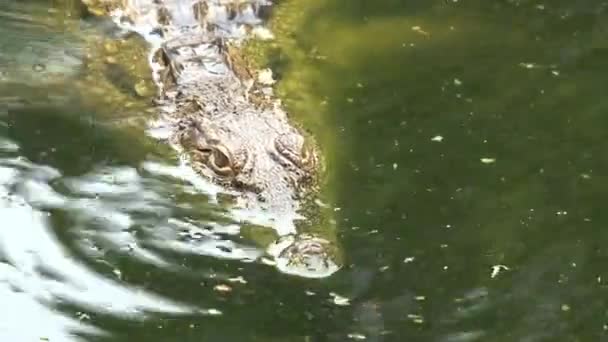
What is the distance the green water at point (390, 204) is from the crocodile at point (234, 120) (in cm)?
17

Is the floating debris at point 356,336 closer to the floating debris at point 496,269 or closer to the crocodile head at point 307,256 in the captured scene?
the crocodile head at point 307,256

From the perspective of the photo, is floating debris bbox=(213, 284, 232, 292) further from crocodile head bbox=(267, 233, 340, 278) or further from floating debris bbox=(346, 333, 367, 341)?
floating debris bbox=(346, 333, 367, 341)

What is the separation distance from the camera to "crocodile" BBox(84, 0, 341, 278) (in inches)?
221

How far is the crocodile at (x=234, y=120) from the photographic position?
18.4 ft

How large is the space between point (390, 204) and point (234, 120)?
117 centimetres

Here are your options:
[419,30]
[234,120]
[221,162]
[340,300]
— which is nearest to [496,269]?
[340,300]

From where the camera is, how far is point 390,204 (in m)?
5.93

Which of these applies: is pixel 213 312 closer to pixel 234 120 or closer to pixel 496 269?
Result: pixel 496 269

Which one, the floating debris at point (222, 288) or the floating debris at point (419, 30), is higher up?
the floating debris at point (419, 30)

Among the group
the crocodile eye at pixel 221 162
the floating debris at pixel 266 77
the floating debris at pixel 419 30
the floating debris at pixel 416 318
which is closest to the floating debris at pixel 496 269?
the floating debris at pixel 416 318

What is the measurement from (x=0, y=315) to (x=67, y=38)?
128 inches

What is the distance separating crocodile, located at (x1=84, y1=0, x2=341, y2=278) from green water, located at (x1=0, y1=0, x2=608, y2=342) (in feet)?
0.54

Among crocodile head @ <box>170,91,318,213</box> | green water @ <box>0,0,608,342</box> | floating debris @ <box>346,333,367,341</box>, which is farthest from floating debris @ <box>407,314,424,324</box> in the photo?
crocodile head @ <box>170,91,318,213</box>

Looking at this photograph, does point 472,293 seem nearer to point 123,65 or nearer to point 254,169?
point 254,169
